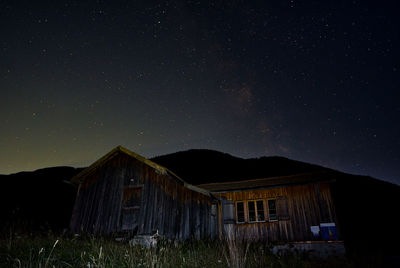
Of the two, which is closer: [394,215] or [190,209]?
[190,209]

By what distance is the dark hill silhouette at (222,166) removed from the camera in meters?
61.9

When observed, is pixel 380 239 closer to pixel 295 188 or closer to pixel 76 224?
pixel 295 188

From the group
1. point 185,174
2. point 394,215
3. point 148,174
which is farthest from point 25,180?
point 394,215

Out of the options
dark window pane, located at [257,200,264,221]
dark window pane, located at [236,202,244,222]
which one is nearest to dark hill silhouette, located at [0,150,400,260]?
dark window pane, located at [257,200,264,221]

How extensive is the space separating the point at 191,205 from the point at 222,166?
5908cm

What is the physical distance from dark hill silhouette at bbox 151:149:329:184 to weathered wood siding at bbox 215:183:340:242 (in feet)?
146

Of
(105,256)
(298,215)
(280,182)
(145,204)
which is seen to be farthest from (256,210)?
(105,256)

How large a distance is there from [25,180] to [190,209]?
150 feet

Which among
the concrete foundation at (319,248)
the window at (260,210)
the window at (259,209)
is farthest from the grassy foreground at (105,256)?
the window at (260,210)

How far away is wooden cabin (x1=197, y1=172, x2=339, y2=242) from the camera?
516 inches

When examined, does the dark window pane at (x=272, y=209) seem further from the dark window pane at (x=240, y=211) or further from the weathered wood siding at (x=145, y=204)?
the weathered wood siding at (x=145, y=204)

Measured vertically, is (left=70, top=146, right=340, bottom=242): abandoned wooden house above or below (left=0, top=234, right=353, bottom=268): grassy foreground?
above

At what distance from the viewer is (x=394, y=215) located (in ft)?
102

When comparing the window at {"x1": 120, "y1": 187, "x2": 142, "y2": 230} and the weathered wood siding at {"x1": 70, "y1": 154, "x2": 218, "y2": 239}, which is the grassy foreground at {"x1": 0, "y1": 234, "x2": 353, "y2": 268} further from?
the window at {"x1": 120, "y1": 187, "x2": 142, "y2": 230}
